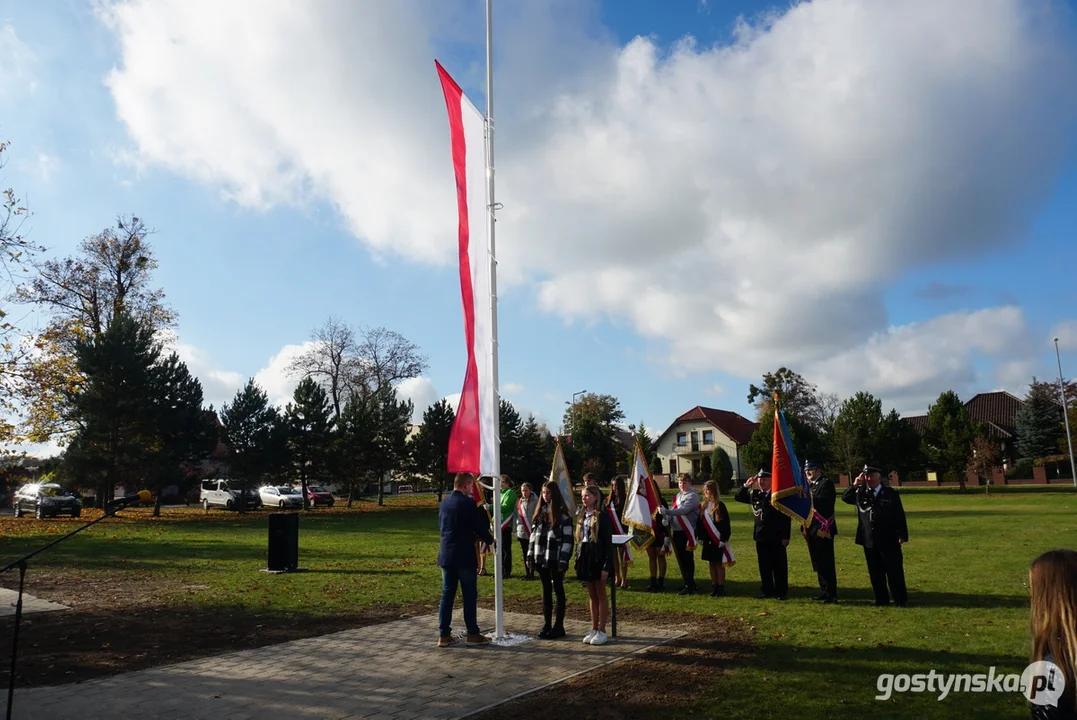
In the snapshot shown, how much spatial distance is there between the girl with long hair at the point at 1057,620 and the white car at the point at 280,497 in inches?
1871

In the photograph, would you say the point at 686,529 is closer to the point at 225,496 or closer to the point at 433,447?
the point at 433,447

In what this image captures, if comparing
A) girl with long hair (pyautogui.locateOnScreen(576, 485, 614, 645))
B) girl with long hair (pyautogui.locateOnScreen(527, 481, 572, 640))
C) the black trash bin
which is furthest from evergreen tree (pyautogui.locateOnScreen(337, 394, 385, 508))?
girl with long hair (pyautogui.locateOnScreen(576, 485, 614, 645))

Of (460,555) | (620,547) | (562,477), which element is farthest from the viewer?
(562,477)

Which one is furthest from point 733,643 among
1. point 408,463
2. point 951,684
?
point 408,463

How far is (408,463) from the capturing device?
48.2 metres

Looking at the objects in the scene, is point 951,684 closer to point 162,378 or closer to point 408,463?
point 162,378

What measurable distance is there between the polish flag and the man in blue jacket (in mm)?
532

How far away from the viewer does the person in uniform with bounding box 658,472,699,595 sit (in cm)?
1241

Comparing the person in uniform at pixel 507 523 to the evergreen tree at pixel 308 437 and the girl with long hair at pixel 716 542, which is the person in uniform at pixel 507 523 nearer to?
the girl with long hair at pixel 716 542

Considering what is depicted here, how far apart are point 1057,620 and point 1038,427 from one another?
73.5 metres

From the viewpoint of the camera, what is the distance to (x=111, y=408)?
34844mm

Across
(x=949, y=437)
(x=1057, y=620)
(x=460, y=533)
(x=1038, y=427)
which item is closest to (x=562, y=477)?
(x=460, y=533)

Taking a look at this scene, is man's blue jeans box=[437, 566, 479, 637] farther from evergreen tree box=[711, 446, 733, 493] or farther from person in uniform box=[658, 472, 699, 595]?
evergreen tree box=[711, 446, 733, 493]

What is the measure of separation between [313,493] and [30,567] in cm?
3021
